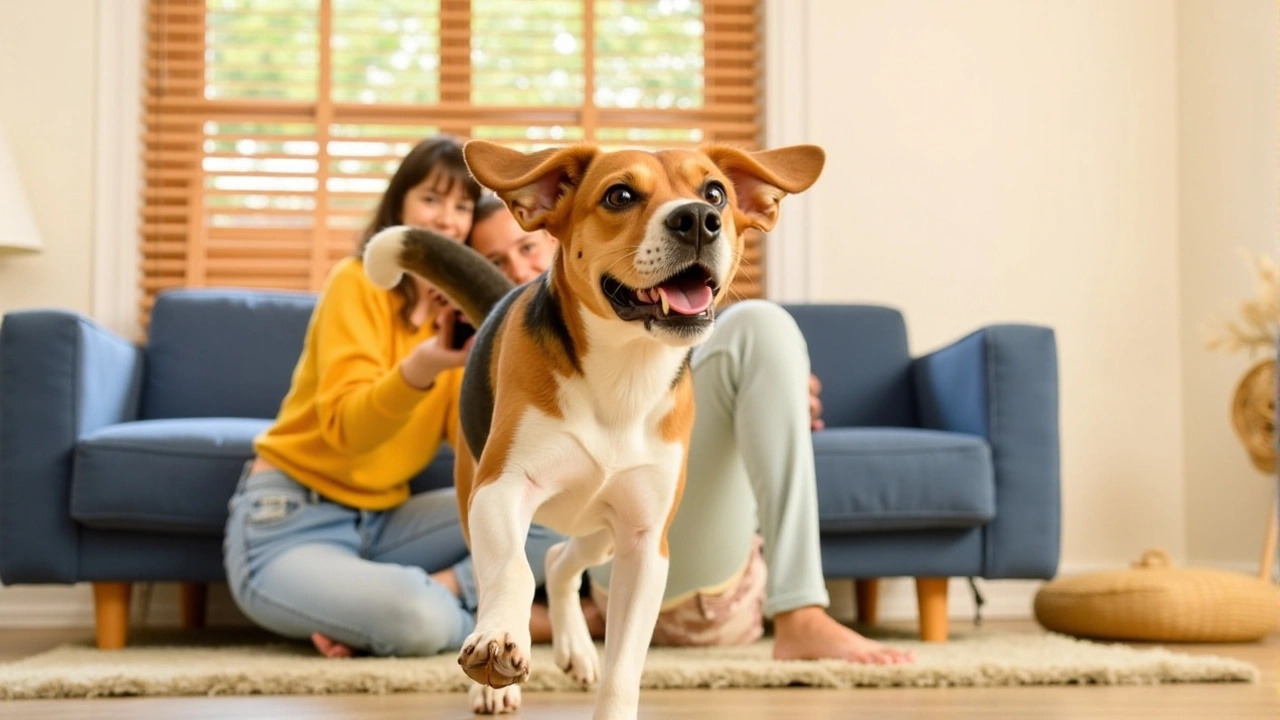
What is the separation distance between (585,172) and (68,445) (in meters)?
1.64

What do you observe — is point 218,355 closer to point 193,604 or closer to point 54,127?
point 193,604

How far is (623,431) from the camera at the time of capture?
140 centimetres

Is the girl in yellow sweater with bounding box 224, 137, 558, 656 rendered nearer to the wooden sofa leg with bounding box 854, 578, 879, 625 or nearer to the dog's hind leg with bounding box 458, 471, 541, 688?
the dog's hind leg with bounding box 458, 471, 541, 688

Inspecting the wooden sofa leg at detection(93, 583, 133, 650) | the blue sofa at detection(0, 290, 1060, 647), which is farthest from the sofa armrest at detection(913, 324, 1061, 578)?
the wooden sofa leg at detection(93, 583, 133, 650)

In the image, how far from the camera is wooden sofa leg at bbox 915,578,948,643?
2.76m

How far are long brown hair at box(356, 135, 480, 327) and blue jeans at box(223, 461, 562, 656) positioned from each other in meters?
0.40

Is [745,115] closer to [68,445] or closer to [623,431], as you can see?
[68,445]

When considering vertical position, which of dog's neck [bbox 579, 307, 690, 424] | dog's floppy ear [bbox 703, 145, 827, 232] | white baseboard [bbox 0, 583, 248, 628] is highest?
dog's floppy ear [bbox 703, 145, 827, 232]

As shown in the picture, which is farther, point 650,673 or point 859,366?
point 859,366

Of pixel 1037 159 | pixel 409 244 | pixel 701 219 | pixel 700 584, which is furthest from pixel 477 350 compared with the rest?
pixel 1037 159

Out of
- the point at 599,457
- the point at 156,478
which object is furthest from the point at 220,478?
the point at 599,457

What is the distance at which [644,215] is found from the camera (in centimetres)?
131

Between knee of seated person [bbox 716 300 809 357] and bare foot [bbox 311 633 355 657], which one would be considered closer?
knee of seated person [bbox 716 300 809 357]

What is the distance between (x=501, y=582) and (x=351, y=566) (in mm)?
1105
